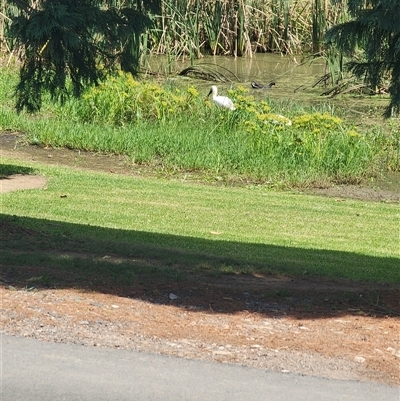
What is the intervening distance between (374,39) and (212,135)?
960 centimetres

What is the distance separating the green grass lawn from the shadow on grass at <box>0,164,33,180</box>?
173mm

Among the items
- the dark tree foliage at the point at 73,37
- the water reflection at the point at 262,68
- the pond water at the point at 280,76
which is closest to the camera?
the dark tree foliage at the point at 73,37

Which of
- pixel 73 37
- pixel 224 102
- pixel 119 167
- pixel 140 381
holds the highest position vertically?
pixel 73 37

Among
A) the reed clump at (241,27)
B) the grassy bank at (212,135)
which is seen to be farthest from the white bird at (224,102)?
the reed clump at (241,27)

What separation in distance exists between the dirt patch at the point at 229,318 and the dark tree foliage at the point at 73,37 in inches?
83.6

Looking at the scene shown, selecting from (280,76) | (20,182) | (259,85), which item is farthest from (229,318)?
(280,76)

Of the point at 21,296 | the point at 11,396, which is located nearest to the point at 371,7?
the point at 21,296

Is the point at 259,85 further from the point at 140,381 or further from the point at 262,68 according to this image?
the point at 140,381

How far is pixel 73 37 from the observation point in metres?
8.46

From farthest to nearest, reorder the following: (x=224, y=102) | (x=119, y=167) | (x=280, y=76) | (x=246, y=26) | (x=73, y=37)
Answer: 1. (x=246, y=26)
2. (x=280, y=76)
3. (x=224, y=102)
4. (x=119, y=167)
5. (x=73, y=37)

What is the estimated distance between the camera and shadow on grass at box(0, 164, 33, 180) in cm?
1393

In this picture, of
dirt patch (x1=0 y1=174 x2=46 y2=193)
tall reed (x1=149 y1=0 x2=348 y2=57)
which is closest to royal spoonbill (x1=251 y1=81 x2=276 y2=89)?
tall reed (x1=149 y1=0 x2=348 y2=57)

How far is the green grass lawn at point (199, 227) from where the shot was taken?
9.02 metres

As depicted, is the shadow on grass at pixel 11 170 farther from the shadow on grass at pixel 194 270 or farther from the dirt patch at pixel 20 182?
the shadow on grass at pixel 194 270
